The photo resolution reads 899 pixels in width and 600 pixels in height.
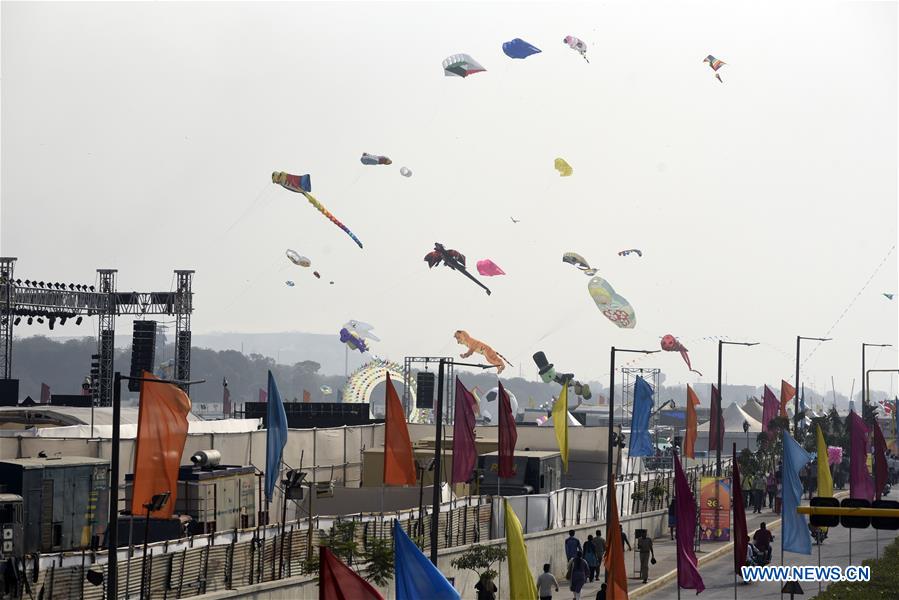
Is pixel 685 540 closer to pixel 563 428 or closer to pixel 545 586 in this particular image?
pixel 545 586

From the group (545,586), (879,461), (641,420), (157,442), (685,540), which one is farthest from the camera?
(641,420)

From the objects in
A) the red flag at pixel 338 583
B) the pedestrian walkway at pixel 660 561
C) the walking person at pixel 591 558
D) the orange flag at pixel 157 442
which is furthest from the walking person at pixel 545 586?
the red flag at pixel 338 583

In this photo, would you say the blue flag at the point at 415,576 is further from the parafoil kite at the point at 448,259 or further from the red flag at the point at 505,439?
the parafoil kite at the point at 448,259

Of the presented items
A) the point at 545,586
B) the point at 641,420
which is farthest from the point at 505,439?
the point at 641,420

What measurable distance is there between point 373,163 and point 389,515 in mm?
34773

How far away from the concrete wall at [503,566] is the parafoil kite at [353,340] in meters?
65.5

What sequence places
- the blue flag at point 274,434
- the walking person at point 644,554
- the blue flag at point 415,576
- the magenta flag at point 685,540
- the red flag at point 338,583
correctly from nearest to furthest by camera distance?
the red flag at point 338,583
the blue flag at point 415,576
the magenta flag at point 685,540
the blue flag at point 274,434
the walking person at point 644,554

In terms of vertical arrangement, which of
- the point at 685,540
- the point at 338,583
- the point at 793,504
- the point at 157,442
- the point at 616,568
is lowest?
the point at 616,568

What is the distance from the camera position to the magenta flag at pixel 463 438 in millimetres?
41562

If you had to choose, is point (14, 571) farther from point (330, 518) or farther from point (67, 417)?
point (67, 417)

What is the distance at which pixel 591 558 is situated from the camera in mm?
44188

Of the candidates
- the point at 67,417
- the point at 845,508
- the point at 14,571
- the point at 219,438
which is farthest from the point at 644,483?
the point at 14,571

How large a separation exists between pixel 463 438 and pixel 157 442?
16.3 meters

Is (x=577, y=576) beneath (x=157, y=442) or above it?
beneath
